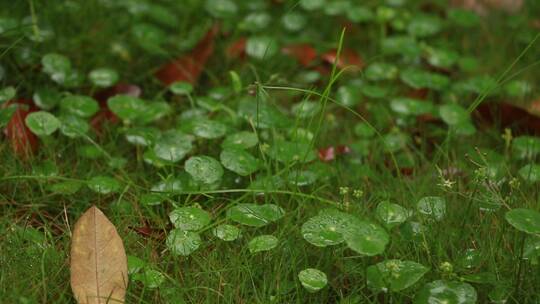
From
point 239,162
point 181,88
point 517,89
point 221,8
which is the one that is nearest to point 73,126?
point 181,88

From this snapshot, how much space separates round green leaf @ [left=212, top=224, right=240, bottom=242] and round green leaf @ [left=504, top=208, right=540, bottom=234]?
0.51 m

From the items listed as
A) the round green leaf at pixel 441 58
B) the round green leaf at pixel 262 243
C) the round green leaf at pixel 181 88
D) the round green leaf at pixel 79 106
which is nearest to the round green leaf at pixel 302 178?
the round green leaf at pixel 262 243

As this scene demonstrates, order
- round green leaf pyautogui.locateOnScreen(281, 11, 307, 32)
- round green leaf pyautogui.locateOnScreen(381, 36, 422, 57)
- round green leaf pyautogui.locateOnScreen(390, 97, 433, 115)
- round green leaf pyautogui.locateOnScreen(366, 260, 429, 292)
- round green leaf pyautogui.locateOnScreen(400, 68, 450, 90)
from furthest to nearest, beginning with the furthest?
round green leaf pyautogui.locateOnScreen(281, 11, 307, 32) < round green leaf pyautogui.locateOnScreen(381, 36, 422, 57) < round green leaf pyautogui.locateOnScreen(400, 68, 450, 90) < round green leaf pyautogui.locateOnScreen(390, 97, 433, 115) < round green leaf pyautogui.locateOnScreen(366, 260, 429, 292)

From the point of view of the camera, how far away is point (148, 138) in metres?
1.88

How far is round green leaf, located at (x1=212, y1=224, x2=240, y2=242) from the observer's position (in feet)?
4.97

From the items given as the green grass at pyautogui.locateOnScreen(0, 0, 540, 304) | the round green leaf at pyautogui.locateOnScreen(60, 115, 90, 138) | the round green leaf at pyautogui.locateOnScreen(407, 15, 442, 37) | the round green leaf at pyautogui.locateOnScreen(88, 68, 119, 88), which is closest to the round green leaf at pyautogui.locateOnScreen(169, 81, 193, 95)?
the green grass at pyautogui.locateOnScreen(0, 0, 540, 304)

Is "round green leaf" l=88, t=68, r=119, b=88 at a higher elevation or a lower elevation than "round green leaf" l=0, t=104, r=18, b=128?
lower

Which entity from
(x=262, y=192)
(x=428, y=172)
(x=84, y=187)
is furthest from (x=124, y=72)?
(x=428, y=172)

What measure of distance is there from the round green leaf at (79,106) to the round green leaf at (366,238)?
80cm

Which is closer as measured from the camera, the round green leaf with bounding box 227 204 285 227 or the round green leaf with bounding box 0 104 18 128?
the round green leaf with bounding box 227 204 285 227

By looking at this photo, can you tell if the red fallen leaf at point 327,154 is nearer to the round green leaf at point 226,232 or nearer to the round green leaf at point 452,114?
the round green leaf at point 452,114

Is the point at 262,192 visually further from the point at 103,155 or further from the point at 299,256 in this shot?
the point at 103,155

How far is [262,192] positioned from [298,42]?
0.93 meters

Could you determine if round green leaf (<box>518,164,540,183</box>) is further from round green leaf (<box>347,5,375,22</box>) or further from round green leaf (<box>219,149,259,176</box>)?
round green leaf (<box>347,5,375,22</box>)
